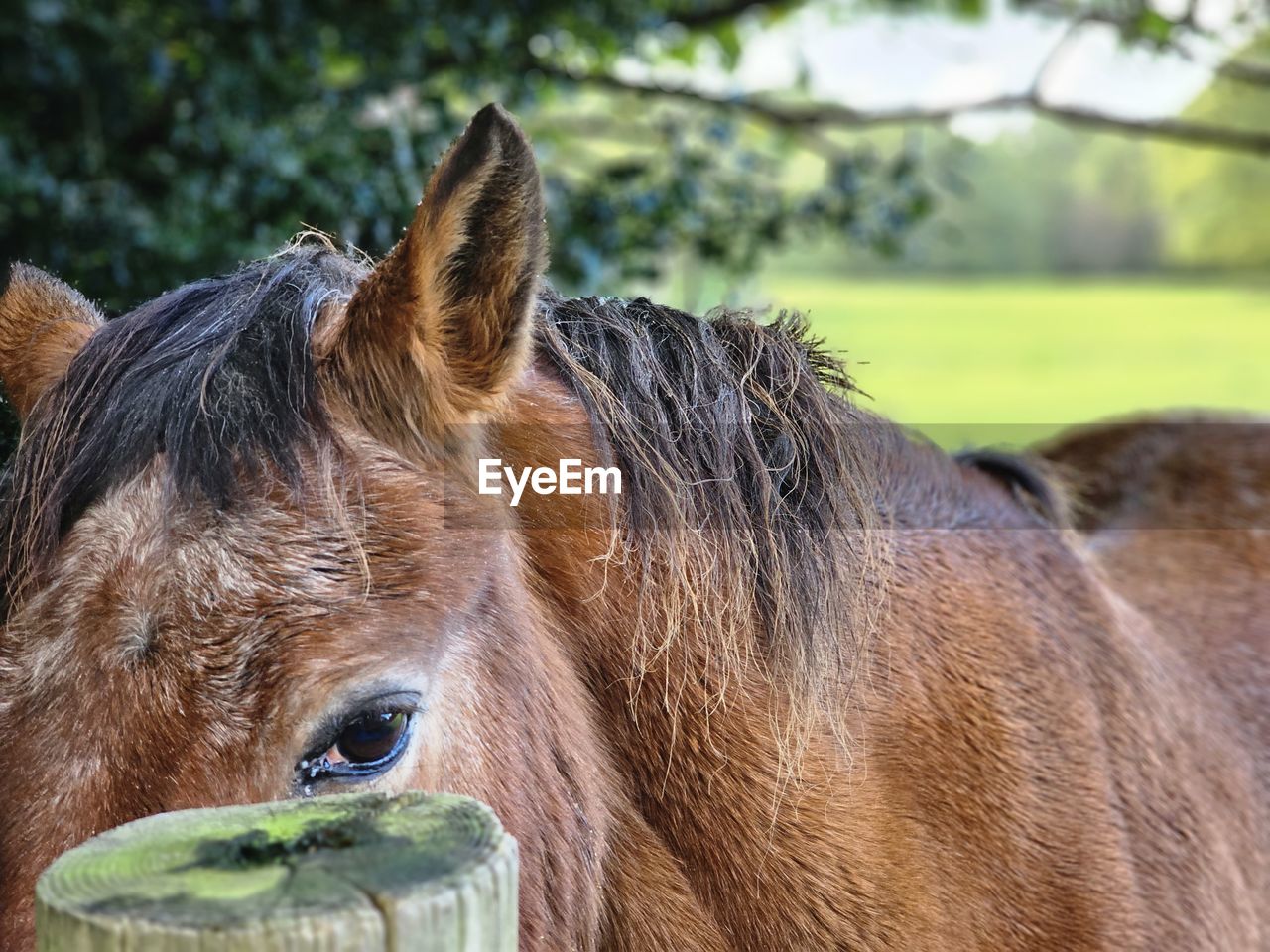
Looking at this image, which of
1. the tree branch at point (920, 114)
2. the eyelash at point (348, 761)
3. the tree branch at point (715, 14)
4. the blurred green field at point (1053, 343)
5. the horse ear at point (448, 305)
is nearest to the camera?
the eyelash at point (348, 761)

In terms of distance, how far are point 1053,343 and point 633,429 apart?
66.0 ft

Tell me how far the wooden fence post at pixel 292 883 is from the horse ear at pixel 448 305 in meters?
0.53

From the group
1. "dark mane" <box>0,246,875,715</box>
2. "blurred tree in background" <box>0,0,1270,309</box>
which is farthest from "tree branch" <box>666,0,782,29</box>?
"dark mane" <box>0,246,875,715</box>

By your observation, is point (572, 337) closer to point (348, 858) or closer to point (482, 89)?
point (348, 858)

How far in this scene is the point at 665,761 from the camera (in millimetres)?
1490

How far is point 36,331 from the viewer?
160 cm

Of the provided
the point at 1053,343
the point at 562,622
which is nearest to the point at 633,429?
the point at 562,622

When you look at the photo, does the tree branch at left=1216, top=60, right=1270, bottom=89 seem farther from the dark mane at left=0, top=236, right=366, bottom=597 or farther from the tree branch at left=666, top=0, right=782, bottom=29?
the dark mane at left=0, top=236, right=366, bottom=597

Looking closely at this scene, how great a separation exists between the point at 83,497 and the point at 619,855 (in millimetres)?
781

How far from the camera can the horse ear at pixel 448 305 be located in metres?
1.29

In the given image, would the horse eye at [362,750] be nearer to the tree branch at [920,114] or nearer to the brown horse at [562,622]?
the brown horse at [562,622]

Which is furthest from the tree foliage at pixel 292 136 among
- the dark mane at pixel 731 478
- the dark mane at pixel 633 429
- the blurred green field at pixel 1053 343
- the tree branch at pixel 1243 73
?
the blurred green field at pixel 1053 343

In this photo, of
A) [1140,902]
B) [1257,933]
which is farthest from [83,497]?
[1257,933]

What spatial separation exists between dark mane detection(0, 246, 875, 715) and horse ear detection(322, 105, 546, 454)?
7 cm
